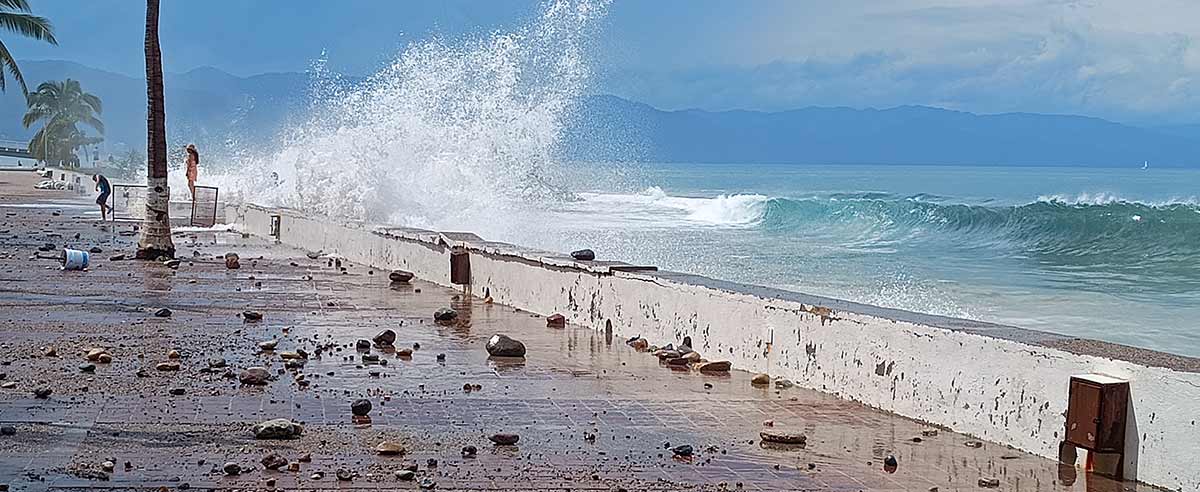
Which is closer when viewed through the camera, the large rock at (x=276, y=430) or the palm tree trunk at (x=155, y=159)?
the large rock at (x=276, y=430)

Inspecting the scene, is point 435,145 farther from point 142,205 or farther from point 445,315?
point 445,315

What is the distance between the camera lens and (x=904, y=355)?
7984mm

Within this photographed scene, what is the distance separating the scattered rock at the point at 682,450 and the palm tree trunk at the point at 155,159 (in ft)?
44.2

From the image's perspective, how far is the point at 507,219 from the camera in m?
35.7

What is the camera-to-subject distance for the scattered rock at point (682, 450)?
23.2 feet

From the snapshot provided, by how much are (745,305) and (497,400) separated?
75.1 inches

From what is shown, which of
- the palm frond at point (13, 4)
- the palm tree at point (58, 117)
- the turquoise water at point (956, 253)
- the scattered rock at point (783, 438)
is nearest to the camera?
the scattered rock at point (783, 438)

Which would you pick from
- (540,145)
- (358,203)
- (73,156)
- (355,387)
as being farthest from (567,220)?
(73,156)

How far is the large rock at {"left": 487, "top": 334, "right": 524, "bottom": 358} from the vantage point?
10.3 meters

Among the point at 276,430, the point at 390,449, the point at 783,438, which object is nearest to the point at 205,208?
the point at 276,430

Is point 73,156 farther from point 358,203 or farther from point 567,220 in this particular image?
point 358,203

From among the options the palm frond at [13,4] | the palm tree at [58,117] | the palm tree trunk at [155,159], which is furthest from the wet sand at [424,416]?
the palm tree at [58,117]

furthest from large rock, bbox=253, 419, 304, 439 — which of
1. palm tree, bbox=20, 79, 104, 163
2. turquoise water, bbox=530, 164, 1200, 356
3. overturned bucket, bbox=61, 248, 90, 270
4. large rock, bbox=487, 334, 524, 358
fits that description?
palm tree, bbox=20, 79, 104, 163

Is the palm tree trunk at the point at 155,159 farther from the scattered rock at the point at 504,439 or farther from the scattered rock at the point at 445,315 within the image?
the scattered rock at the point at 504,439
